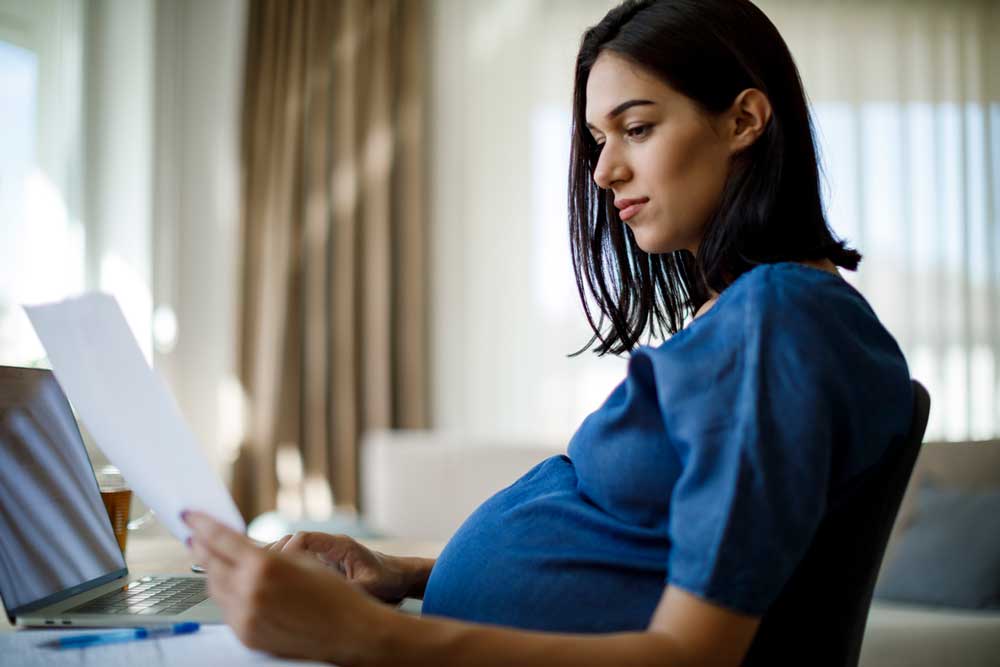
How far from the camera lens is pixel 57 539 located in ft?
3.01

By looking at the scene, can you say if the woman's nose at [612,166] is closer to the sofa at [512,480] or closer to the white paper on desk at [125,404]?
the white paper on desk at [125,404]

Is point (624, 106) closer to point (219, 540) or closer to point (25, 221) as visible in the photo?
point (219, 540)

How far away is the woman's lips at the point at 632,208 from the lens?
39.3 inches

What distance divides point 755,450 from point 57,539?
69cm

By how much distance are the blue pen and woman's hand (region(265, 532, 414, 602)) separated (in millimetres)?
204

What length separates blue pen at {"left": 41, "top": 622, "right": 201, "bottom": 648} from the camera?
0.76 metres

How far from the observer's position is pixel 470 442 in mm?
3084

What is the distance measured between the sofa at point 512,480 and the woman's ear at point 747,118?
68.7 inches

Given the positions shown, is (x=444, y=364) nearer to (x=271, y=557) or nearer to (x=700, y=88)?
(x=700, y=88)

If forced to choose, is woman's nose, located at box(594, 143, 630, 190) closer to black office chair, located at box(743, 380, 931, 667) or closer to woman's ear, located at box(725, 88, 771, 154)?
woman's ear, located at box(725, 88, 771, 154)

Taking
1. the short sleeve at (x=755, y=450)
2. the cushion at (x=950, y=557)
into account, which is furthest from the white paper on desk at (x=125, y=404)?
the cushion at (x=950, y=557)

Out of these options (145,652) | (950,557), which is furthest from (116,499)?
(950,557)

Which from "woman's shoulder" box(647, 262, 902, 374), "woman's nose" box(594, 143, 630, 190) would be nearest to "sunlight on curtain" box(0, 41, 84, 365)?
"woman's nose" box(594, 143, 630, 190)

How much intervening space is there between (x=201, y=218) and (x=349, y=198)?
0.62 meters
